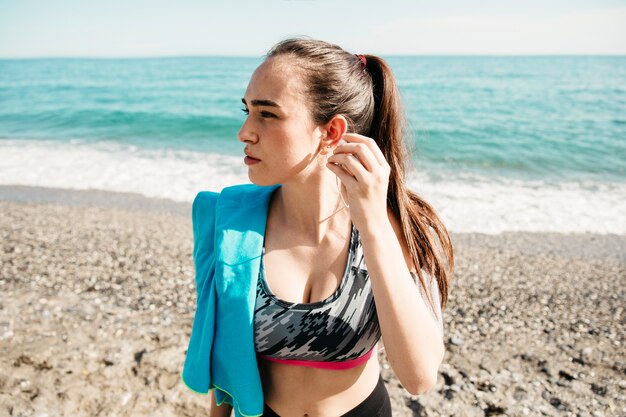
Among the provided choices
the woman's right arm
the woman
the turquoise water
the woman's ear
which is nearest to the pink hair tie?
the woman

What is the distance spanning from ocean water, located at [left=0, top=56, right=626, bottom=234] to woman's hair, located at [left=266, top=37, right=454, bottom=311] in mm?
315

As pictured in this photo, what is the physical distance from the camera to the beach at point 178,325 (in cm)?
416

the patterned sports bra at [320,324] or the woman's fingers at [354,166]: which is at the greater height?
the woman's fingers at [354,166]

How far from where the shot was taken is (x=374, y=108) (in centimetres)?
246

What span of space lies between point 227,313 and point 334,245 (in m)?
0.64

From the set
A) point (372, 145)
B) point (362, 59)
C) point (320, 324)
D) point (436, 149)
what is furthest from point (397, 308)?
point (436, 149)

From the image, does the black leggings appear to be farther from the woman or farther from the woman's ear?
the woman's ear

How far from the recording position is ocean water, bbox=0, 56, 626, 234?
11.6 metres

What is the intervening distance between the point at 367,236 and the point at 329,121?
27.6 inches

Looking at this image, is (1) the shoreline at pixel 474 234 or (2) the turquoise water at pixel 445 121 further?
(2) the turquoise water at pixel 445 121

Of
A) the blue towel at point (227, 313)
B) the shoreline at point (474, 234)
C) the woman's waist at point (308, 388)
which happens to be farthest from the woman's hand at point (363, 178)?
the shoreline at point (474, 234)

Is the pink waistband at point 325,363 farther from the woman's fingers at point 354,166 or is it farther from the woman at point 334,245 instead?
the woman's fingers at point 354,166

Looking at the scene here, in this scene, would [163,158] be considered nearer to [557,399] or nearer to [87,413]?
[87,413]

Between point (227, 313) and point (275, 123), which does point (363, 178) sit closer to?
point (275, 123)
